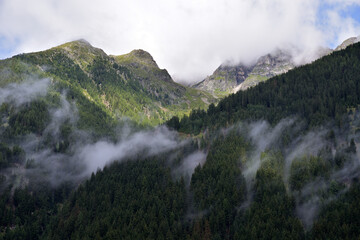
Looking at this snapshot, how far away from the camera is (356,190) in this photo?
306 feet

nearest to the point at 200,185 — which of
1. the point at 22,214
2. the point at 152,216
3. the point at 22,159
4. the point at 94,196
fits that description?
the point at 152,216

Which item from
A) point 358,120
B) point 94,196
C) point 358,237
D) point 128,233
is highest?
point 94,196

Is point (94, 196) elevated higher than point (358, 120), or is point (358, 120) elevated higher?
point (94, 196)

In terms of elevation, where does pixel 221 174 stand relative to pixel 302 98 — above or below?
below

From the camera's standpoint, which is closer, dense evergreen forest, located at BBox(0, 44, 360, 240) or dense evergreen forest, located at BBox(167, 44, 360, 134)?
dense evergreen forest, located at BBox(0, 44, 360, 240)

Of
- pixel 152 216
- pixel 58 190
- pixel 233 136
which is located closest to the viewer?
pixel 152 216

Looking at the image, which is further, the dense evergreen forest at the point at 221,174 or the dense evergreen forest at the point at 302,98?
the dense evergreen forest at the point at 302,98

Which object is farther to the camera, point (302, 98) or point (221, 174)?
point (302, 98)

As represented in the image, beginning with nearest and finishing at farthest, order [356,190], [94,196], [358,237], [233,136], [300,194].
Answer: [358,237] < [356,190] < [300,194] < [94,196] < [233,136]

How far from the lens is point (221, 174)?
123 m

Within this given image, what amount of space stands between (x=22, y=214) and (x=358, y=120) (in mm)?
170913

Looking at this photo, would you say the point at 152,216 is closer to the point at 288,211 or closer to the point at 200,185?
the point at 200,185

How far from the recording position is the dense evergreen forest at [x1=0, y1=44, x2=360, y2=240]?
329 feet

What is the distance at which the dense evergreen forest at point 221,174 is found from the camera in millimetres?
100312
